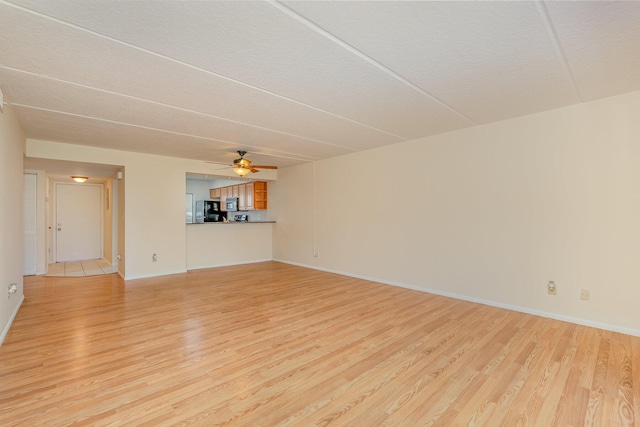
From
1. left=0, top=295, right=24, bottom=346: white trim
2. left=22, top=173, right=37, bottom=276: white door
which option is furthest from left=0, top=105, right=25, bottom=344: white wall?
left=22, top=173, right=37, bottom=276: white door

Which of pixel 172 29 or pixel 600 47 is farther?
pixel 600 47

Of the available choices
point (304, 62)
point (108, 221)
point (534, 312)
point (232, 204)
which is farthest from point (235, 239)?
point (534, 312)

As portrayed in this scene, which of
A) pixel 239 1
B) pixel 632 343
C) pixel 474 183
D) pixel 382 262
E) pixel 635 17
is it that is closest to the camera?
pixel 239 1

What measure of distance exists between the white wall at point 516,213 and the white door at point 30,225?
6.26m

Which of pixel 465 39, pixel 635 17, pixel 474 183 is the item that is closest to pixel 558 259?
pixel 474 183

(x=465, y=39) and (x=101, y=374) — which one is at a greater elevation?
(x=465, y=39)

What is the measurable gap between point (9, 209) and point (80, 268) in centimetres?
452

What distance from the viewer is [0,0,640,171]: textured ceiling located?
5.73ft

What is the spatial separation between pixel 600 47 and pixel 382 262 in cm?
384

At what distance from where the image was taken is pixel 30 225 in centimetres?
584

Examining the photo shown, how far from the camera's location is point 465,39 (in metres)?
2.00

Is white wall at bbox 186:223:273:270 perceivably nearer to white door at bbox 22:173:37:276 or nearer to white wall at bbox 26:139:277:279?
white wall at bbox 26:139:277:279

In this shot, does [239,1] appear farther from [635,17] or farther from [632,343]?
[632,343]

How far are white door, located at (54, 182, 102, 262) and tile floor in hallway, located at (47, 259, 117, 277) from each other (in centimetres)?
39
